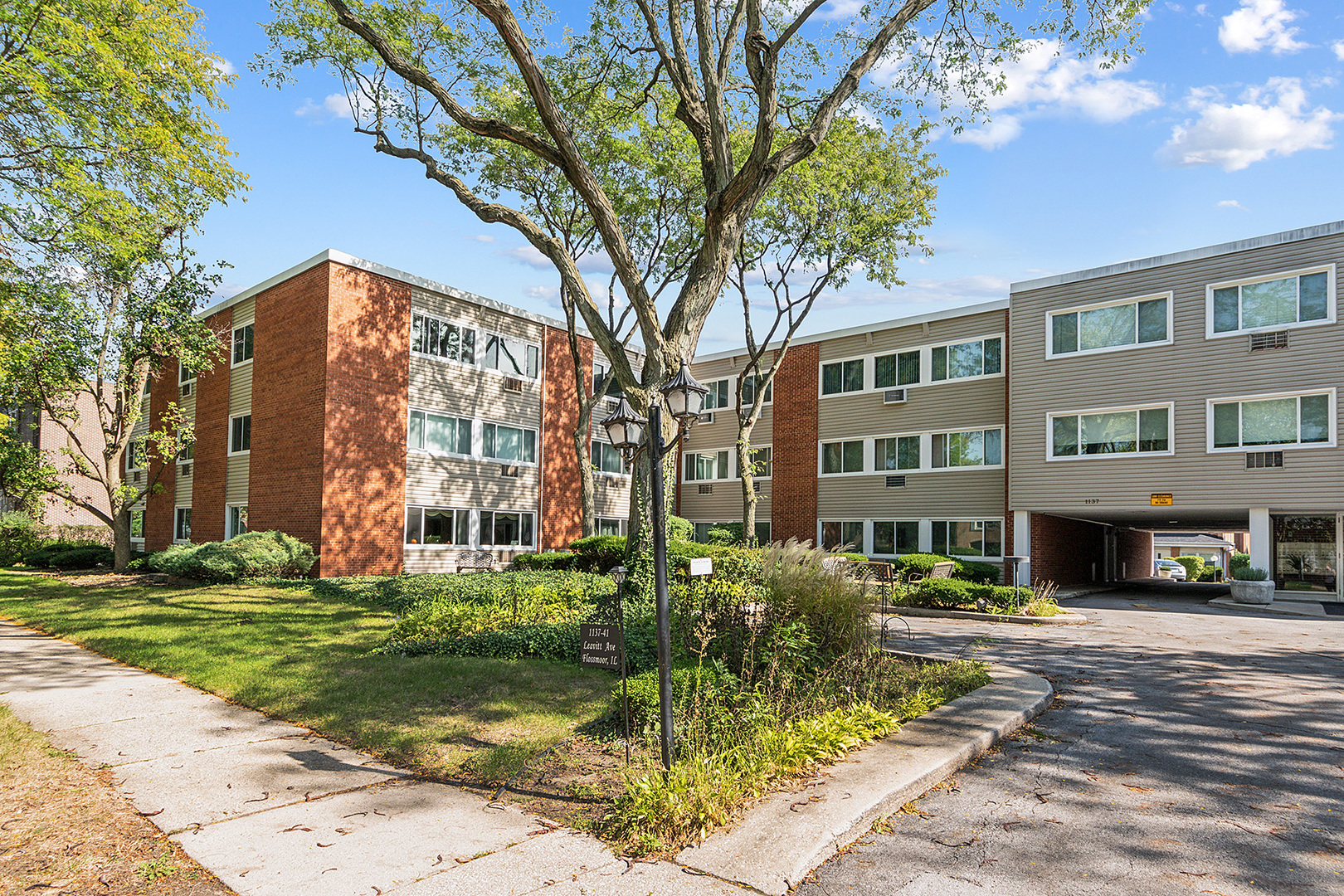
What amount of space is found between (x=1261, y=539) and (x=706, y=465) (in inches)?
775

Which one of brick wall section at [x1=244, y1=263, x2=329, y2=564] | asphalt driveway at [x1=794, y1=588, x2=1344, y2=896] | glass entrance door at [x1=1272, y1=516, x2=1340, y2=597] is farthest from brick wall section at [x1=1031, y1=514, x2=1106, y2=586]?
brick wall section at [x1=244, y1=263, x2=329, y2=564]

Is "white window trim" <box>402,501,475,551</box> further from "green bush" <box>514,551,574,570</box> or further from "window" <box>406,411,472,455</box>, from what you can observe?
"green bush" <box>514,551,574,570</box>

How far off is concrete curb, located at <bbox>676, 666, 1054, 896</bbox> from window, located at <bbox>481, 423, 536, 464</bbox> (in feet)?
69.6

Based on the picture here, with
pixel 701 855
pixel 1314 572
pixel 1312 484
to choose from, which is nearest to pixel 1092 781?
pixel 701 855

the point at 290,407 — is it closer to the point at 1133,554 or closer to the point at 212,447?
the point at 212,447

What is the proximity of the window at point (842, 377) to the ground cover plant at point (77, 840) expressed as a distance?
26.5 meters

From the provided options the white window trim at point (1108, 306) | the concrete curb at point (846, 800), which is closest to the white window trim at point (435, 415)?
the white window trim at point (1108, 306)

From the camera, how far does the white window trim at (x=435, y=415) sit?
2392 cm

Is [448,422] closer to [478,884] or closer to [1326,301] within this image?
[478,884]

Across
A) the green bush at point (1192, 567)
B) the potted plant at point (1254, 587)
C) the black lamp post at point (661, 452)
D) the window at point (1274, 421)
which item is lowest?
the green bush at point (1192, 567)

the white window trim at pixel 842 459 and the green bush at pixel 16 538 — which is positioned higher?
the white window trim at pixel 842 459

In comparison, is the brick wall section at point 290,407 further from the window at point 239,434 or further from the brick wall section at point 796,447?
the brick wall section at point 796,447

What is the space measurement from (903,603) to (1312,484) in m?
10.9

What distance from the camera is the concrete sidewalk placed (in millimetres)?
4125
